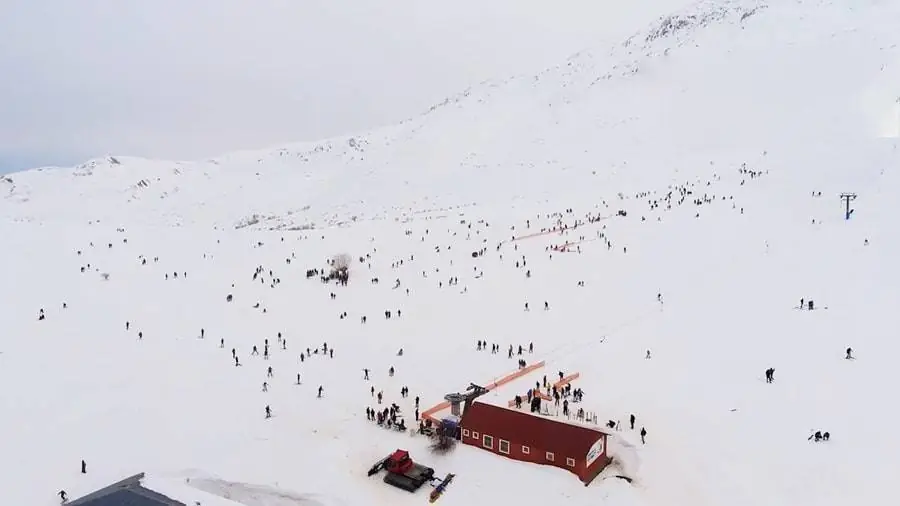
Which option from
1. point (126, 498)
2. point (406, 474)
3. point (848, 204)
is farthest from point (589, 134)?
point (126, 498)

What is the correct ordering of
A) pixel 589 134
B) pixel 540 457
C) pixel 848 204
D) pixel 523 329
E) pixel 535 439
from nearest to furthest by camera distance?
pixel 540 457 < pixel 535 439 < pixel 523 329 < pixel 848 204 < pixel 589 134

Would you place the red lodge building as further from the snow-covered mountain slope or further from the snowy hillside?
the snow-covered mountain slope

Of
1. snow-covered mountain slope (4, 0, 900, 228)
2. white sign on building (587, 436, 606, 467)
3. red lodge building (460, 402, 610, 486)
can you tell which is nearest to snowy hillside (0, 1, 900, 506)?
red lodge building (460, 402, 610, 486)

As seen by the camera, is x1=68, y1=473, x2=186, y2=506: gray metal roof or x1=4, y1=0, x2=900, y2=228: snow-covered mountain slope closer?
x1=68, y1=473, x2=186, y2=506: gray metal roof

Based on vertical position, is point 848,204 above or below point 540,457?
above

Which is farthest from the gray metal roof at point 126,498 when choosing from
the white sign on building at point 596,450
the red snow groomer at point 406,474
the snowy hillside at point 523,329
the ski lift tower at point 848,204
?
the ski lift tower at point 848,204

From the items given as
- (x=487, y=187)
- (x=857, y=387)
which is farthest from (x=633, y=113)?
(x=857, y=387)

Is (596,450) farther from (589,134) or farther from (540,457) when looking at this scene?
(589,134)
